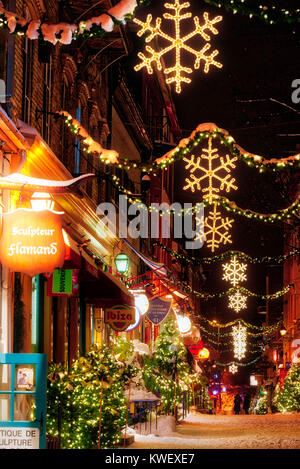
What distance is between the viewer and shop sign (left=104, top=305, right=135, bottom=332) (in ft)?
71.1

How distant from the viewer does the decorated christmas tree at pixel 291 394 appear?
3542 centimetres

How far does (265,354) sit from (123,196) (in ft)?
236

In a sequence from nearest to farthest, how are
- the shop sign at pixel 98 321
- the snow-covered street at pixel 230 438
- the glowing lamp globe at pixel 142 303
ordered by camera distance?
the snow-covered street at pixel 230 438
the glowing lamp globe at pixel 142 303
the shop sign at pixel 98 321

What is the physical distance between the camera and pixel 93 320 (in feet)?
77.2

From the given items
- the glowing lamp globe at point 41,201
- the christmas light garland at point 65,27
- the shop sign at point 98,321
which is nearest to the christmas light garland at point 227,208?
the glowing lamp globe at point 41,201

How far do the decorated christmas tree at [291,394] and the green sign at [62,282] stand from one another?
2197cm

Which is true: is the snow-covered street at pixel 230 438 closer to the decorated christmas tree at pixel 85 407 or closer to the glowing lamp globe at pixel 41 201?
the decorated christmas tree at pixel 85 407

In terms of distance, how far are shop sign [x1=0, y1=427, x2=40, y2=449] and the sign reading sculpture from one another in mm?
2400

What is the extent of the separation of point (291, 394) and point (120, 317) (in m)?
16.4

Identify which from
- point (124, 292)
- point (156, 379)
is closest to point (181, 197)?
point (156, 379)

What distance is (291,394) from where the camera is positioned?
35.9 metres

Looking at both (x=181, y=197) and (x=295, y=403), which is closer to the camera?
(x=295, y=403)
